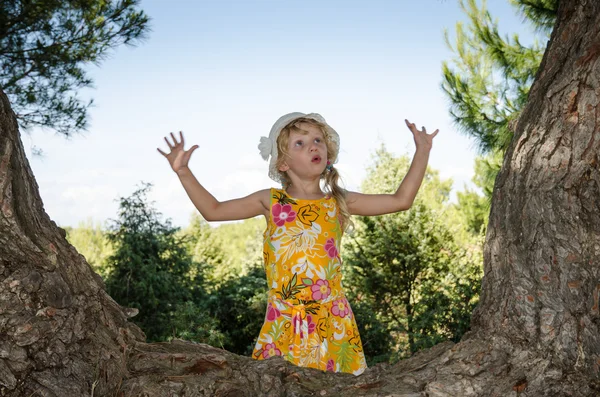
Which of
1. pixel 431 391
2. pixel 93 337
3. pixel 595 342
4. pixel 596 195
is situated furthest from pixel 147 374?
pixel 596 195

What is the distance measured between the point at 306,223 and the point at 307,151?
1.19ft

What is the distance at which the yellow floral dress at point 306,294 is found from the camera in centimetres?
269

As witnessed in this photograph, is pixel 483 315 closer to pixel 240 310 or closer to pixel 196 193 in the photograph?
pixel 196 193

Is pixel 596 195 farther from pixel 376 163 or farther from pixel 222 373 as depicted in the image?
pixel 376 163

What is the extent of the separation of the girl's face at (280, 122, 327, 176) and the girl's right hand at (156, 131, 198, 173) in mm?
537

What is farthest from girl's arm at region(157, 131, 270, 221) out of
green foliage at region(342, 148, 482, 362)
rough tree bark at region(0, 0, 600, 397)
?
green foliage at region(342, 148, 482, 362)

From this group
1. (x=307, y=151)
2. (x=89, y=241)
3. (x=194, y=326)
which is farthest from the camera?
(x=89, y=241)

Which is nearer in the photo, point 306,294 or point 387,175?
point 306,294

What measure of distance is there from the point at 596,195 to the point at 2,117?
1874 mm

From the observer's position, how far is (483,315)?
196cm

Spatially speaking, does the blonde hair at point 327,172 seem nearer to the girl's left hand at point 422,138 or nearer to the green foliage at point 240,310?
the girl's left hand at point 422,138

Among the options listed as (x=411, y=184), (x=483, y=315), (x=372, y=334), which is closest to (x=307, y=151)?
(x=411, y=184)

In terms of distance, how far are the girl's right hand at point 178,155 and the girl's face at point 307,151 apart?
1.76 feet

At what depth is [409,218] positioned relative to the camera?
26.6ft
